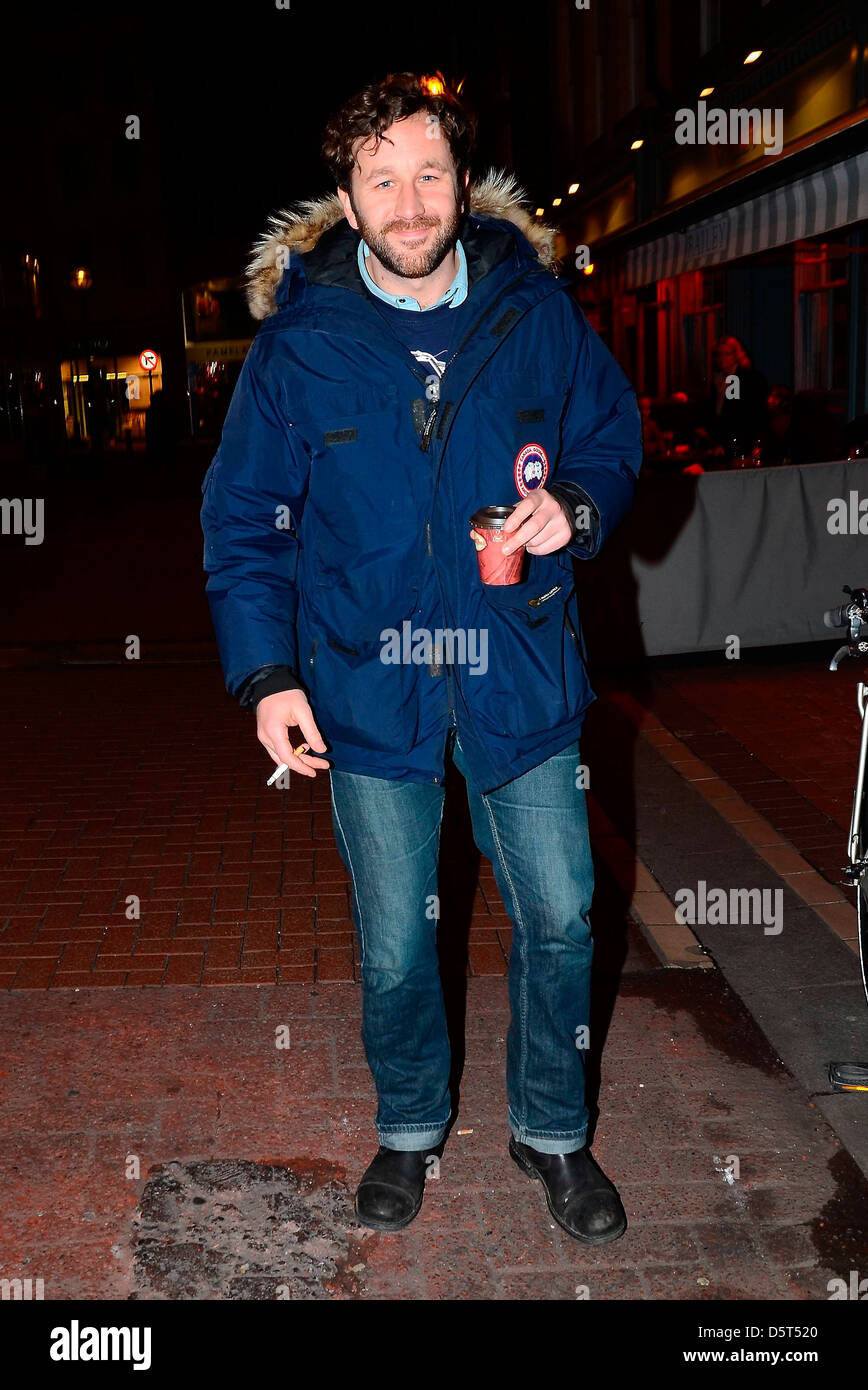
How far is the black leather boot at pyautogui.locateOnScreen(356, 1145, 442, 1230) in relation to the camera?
305 cm

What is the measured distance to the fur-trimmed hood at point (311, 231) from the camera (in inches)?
116

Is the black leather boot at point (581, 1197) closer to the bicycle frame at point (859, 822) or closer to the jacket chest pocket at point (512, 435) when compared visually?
the bicycle frame at point (859, 822)

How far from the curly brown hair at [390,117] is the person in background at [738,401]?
26.5 ft

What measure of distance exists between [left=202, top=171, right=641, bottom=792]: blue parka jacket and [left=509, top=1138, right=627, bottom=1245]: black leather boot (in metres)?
0.95

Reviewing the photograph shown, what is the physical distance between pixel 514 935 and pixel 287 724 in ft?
2.32

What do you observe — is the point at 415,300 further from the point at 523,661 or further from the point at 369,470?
the point at 523,661

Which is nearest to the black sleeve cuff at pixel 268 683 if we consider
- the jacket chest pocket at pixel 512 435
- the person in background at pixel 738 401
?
the jacket chest pocket at pixel 512 435

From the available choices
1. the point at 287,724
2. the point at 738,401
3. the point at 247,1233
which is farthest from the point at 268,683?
the point at 738,401

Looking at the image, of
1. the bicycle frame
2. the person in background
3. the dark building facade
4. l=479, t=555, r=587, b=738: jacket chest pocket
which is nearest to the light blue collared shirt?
l=479, t=555, r=587, b=738: jacket chest pocket

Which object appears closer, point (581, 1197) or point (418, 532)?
point (418, 532)

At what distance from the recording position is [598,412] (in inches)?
116

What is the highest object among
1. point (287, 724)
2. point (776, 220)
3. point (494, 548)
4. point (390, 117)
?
point (776, 220)

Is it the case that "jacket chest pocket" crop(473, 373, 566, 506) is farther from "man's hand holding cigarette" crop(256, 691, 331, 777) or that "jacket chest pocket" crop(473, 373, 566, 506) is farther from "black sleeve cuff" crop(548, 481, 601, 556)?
"man's hand holding cigarette" crop(256, 691, 331, 777)

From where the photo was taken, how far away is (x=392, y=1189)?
3.08 metres
